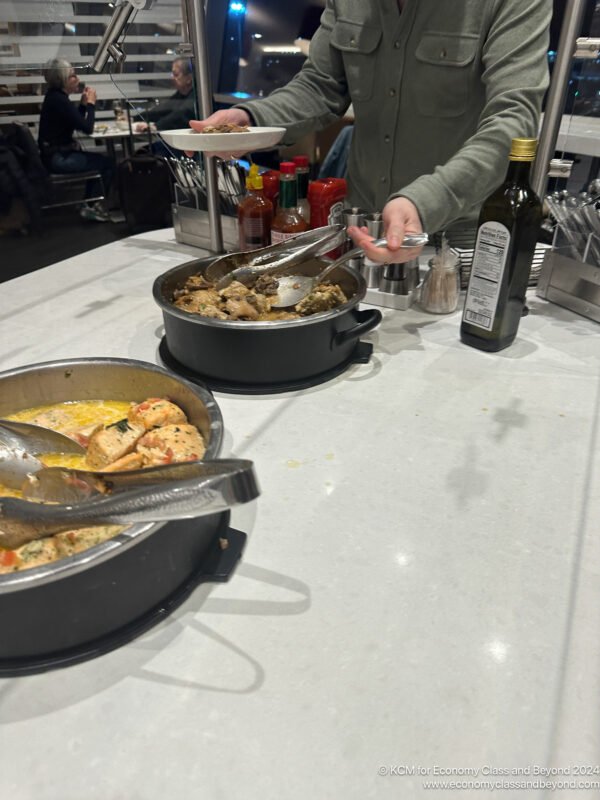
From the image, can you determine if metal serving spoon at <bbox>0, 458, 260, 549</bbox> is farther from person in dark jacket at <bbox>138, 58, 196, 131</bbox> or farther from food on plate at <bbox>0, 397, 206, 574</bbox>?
person in dark jacket at <bbox>138, 58, 196, 131</bbox>

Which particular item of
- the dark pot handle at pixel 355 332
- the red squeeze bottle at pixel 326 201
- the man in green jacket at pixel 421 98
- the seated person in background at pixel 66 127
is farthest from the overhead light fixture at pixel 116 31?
the seated person in background at pixel 66 127

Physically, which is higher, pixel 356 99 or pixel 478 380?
pixel 356 99

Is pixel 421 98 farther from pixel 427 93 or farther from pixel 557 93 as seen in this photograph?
pixel 557 93

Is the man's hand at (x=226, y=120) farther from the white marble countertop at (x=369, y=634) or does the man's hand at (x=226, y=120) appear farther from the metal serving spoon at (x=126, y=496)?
the metal serving spoon at (x=126, y=496)

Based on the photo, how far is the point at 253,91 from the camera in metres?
4.85

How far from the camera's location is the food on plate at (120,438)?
0.70m

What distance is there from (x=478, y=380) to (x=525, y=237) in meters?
0.26

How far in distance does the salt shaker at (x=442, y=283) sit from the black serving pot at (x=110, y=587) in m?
0.71

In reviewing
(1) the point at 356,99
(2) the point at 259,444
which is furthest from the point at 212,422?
(1) the point at 356,99

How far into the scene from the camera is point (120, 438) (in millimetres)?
742

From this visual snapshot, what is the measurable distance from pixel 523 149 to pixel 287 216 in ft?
1.87

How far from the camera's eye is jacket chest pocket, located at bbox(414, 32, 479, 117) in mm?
1380

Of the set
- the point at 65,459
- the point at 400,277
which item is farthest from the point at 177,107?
the point at 65,459

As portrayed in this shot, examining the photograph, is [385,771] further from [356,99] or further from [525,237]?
[356,99]
